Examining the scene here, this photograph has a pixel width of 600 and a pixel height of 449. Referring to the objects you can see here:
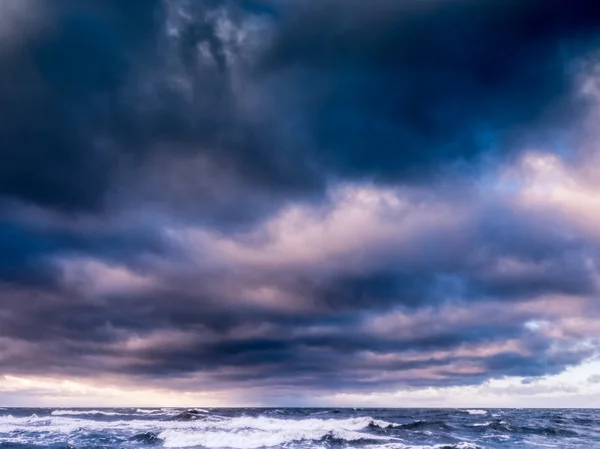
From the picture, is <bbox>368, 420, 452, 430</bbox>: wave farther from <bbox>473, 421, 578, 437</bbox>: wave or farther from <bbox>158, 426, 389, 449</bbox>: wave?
<bbox>158, 426, 389, 449</bbox>: wave

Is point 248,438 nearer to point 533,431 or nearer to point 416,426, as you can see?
point 416,426

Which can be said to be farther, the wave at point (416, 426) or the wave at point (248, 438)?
the wave at point (416, 426)

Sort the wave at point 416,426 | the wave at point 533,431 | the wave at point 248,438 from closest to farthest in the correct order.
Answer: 1. the wave at point 248,438
2. the wave at point 533,431
3. the wave at point 416,426

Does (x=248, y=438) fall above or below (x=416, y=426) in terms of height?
below

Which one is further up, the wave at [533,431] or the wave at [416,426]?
the wave at [416,426]

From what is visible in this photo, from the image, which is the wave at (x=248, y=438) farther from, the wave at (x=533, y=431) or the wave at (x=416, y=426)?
the wave at (x=533, y=431)

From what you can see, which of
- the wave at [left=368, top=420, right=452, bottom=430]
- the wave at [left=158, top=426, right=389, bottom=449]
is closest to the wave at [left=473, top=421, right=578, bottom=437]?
the wave at [left=368, top=420, right=452, bottom=430]

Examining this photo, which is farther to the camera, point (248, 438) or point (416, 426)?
point (416, 426)

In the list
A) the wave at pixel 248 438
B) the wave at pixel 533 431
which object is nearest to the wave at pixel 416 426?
the wave at pixel 533 431

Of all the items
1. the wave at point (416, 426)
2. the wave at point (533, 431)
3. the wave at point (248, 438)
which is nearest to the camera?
the wave at point (248, 438)

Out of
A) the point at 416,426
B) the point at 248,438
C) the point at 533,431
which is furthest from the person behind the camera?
the point at 416,426

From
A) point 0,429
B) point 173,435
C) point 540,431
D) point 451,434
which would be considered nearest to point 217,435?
point 173,435

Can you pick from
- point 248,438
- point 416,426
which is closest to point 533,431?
point 416,426

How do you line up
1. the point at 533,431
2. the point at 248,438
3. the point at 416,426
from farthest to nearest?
the point at 416,426, the point at 533,431, the point at 248,438
